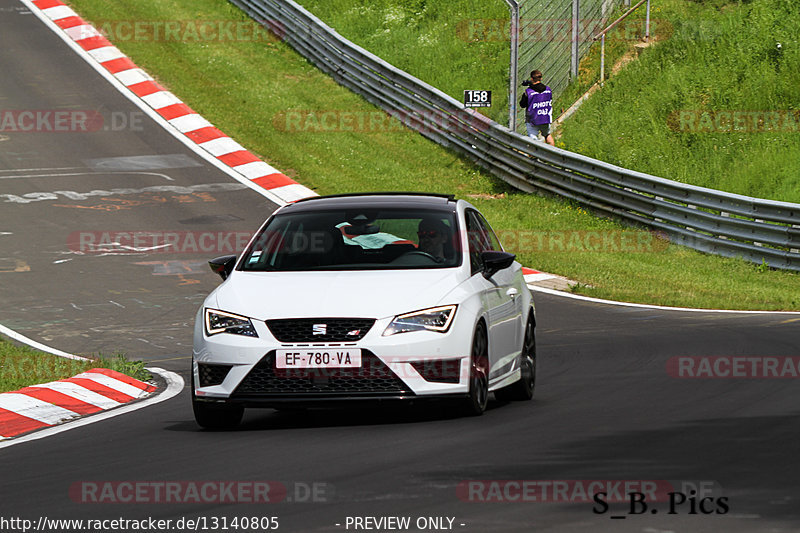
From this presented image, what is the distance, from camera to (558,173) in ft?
80.3

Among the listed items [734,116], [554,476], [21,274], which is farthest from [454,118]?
[554,476]

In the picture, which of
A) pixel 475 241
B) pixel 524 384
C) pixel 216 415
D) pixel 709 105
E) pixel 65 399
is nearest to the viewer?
pixel 216 415

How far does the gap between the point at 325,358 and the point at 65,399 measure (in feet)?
10.6

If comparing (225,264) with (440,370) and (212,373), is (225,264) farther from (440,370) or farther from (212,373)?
(440,370)

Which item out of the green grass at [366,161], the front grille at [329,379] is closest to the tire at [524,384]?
the front grille at [329,379]

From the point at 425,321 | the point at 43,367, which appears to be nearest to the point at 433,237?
the point at 425,321

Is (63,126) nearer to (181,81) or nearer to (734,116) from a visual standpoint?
(181,81)

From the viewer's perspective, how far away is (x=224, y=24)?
3459 cm

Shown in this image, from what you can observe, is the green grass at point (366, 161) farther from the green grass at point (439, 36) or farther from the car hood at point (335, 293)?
the car hood at point (335, 293)

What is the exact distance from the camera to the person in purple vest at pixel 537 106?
25.1 m

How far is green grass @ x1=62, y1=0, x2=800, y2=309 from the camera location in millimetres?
19578

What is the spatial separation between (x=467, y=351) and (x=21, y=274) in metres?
11.1

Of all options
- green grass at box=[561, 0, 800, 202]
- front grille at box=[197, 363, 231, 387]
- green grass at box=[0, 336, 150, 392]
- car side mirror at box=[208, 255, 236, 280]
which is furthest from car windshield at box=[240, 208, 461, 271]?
green grass at box=[561, 0, 800, 202]

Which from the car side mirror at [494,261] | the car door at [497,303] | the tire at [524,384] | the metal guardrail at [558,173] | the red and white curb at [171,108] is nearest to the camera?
the car door at [497,303]
